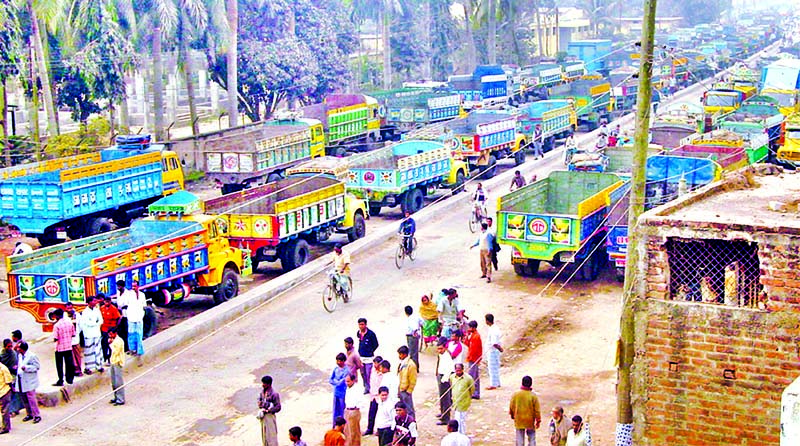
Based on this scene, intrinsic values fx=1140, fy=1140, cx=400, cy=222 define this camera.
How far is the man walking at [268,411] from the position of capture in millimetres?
13641

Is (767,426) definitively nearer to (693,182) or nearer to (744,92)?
(693,182)

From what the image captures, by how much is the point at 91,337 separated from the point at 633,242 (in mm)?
8384

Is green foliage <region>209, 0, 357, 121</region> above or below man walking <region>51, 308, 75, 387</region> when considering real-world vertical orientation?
above

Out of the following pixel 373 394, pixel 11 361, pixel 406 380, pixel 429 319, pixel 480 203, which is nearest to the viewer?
pixel 406 380

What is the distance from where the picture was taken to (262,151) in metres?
32.7

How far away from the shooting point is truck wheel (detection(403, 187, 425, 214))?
30266 millimetres

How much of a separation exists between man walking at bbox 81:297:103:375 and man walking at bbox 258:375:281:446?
395 centimetres

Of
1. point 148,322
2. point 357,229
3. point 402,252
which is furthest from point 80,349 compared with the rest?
point 357,229

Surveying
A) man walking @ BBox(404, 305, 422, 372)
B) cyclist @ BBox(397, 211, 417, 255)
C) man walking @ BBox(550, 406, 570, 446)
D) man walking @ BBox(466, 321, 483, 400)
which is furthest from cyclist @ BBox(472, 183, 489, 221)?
man walking @ BBox(550, 406, 570, 446)

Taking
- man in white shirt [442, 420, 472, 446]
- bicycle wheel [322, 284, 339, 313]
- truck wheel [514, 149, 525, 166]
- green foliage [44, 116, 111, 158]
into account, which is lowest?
truck wheel [514, 149, 525, 166]

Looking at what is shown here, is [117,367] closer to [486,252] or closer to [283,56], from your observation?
[486,252]

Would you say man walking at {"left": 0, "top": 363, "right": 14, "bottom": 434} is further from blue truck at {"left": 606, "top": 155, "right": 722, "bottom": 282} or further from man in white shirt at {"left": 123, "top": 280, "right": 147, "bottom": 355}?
blue truck at {"left": 606, "top": 155, "right": 722, "bottom": 282}

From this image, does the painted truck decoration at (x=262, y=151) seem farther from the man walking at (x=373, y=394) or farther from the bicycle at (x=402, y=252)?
the man walking at (x=373, y=394)

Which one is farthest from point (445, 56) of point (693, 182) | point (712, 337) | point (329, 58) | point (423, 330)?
point (712, 337)
